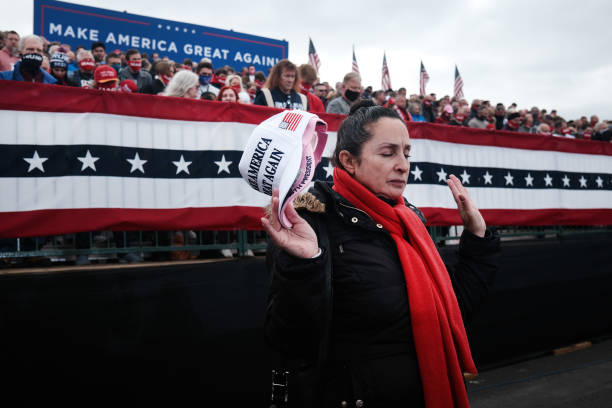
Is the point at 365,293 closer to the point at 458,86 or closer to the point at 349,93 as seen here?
the point at 349,93

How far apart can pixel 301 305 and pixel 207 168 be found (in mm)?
2895

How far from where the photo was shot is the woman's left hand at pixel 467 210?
2.17 meters

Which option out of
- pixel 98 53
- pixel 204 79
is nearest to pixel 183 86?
pixel 204 79

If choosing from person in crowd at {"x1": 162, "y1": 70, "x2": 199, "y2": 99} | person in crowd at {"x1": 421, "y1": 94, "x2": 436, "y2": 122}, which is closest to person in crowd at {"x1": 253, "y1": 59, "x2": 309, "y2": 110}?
person in crowd at {"x1": 162, "y1": 70, "x2": 199, "y2": 99}

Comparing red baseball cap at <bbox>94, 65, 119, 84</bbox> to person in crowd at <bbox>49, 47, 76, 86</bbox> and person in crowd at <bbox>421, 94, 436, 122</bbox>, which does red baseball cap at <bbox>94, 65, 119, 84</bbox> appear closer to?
person in crowd at <bbox>49, 47, 76, 86</bbox>

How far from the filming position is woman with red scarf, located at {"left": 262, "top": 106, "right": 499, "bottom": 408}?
161 centimetres

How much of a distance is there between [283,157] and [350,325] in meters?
0.68

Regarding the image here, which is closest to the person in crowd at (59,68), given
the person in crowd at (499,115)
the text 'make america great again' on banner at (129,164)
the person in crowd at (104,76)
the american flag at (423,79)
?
the person in crowd at (104,76)

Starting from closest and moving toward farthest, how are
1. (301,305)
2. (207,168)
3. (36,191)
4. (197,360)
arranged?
(301,305)
(36,191)
(197,360)
(207,168)

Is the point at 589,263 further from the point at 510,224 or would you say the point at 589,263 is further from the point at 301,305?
the point at 301,305

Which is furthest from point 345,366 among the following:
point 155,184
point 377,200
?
point 155,184

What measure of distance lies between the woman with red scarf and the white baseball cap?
8 centimetres

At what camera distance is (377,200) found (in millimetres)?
1977

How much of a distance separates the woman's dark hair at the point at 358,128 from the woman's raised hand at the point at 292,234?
57cm
